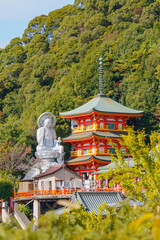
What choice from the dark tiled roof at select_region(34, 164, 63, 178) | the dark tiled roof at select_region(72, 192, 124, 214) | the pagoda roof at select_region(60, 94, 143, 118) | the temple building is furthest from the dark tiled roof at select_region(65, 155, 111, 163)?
the dark tiled roof at select_region(72, 192, 124, 214)

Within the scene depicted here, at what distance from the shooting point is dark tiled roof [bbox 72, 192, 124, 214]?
109ft

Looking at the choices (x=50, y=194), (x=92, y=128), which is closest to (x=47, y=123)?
(x=92, y=128)

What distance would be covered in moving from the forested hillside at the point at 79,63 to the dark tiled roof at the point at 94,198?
17707mm

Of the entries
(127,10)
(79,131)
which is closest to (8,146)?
(79,131)

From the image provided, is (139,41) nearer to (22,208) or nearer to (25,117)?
(25,117)

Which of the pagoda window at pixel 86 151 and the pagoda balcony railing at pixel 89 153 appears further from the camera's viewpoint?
the pagoda window at pixel 86 151

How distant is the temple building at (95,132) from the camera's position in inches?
1832

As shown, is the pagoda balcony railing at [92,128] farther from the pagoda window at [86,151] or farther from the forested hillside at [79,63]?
the forested hillside at [79,63]

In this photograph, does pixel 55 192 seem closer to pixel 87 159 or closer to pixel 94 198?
pixel 94 198

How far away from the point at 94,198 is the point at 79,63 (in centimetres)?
3427

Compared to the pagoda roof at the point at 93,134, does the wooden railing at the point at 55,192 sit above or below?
below

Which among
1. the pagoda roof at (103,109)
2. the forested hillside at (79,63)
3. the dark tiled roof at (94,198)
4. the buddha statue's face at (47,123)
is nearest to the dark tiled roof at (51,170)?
the buddha statue's face at (47,123)

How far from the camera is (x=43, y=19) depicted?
90562 millimetres

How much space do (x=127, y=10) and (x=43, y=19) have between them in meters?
21.0
